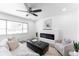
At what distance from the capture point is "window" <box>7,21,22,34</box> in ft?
6.00

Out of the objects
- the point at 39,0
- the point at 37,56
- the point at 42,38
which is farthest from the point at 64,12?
the point at 37,56

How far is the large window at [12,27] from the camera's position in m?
1.77

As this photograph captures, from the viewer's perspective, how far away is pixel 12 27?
6.14ft

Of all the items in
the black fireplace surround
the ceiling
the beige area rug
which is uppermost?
the ceiling

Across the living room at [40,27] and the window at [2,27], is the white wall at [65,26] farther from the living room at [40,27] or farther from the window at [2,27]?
the window at [2,27]

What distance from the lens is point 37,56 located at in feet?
6.06

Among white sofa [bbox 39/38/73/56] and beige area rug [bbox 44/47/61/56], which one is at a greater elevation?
white sofa [bbox 39/38/73/56]

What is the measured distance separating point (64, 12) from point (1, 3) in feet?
4.62

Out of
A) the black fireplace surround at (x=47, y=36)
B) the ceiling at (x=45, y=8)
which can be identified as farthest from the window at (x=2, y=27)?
the black fireplace surround at (x=47, y=36)

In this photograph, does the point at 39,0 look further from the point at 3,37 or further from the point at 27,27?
the point at 3,37

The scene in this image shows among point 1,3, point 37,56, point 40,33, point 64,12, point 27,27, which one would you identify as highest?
point 1,3

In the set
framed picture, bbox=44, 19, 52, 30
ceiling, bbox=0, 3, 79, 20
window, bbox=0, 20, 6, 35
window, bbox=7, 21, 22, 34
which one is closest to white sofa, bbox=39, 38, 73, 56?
framed picture, bbox=44, 19, 52, 30

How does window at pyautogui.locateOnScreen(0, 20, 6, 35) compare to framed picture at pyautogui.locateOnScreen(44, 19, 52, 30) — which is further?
framed picture at pyautogui.locateOnScreen(44, 19, 52, 30)

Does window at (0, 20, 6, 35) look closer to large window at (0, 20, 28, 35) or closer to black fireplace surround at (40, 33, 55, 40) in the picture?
large window at (0, 20, 28, 35)
